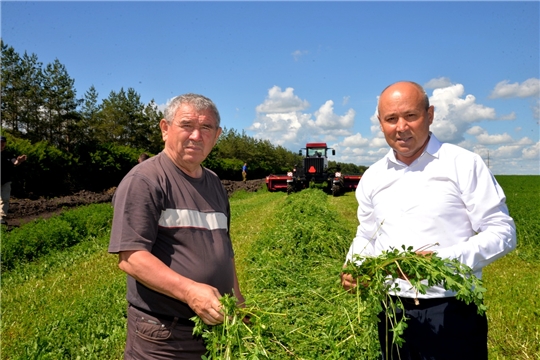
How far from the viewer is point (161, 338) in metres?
2.25

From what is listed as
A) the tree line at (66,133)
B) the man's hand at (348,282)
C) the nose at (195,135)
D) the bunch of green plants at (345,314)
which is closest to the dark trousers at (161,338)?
the bunch of green plants at (345,314)

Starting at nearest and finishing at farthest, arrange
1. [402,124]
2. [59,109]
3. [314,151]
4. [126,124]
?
[402,124] < [314,151] < [59,109] < [126,124]

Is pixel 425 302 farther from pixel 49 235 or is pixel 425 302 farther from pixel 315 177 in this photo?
pixel 315 177

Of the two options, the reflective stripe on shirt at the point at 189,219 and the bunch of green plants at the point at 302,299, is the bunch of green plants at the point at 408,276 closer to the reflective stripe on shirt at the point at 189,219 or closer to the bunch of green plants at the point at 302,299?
the bunch of green plants at the point at 302,299

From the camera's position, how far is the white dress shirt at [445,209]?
2.16 meters

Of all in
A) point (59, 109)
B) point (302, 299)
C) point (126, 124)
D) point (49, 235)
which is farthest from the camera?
point (126, 124)

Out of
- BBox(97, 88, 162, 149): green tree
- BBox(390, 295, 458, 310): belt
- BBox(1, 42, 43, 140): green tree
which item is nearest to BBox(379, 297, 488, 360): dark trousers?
BBox(390, 295, 458, 310): belt

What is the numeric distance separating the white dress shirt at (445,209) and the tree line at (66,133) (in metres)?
18.7

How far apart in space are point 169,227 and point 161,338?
0.58 meters

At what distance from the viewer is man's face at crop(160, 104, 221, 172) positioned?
92.7 inches

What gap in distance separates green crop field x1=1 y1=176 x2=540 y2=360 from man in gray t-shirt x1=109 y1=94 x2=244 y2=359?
30 centimetres

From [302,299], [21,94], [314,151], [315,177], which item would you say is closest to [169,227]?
Result: [302,299]

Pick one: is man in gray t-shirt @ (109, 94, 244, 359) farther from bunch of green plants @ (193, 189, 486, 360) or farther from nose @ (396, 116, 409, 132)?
nose @ (396, 116, 409, 132)

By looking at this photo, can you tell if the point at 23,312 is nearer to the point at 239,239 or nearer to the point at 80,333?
the point at 80,333
